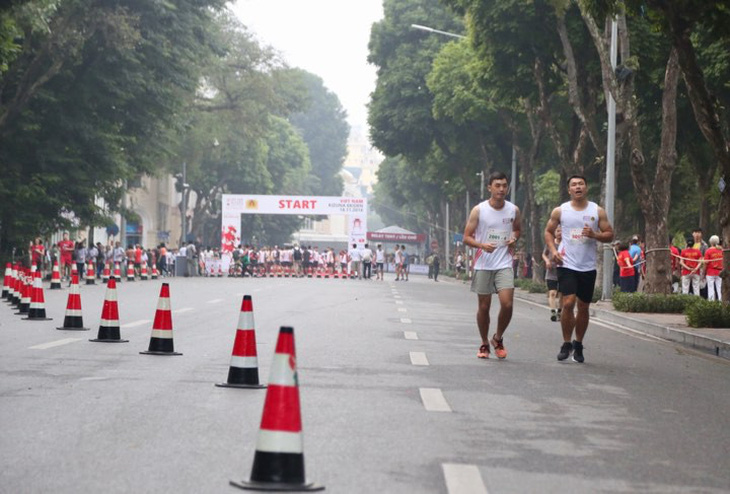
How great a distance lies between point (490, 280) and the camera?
541 inches

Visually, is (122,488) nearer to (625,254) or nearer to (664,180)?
(664,180)

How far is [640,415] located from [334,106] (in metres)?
141

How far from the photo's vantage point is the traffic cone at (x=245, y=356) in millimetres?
10109

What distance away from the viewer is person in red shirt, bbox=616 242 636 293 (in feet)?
107

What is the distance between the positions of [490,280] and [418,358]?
1.04 metres

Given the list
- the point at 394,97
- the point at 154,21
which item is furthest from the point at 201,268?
the point at 154,21

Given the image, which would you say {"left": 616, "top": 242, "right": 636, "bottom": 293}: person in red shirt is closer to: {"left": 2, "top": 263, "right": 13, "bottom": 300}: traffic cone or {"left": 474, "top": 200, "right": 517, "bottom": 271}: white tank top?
{"left": 2, "top": 263, "right": 13, "bottom": 300}: traffic cone

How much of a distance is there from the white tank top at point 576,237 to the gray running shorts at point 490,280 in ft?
1.89

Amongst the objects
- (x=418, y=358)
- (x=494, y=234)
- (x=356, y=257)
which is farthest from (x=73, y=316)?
(x=356, y=257)

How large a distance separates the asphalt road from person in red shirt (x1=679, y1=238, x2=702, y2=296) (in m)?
14.9

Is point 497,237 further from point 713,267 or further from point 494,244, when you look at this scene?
point 713,267

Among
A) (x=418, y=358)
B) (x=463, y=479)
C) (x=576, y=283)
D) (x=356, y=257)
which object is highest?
(x=356, y=257)

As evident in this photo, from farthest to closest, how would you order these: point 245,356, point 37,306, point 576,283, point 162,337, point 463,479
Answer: point 37,306 → point 576,283 → point 162,337 → point 245,356 → point 463,479

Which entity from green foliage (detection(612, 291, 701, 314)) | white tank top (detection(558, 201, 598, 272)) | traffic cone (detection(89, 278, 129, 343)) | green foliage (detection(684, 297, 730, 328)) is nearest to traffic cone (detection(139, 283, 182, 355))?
traffic cone (detection(89, 278, 129, 343))
